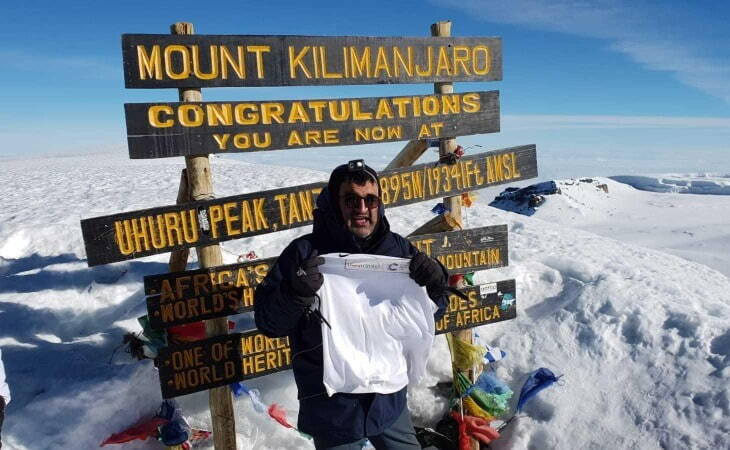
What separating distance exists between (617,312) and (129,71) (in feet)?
17.9

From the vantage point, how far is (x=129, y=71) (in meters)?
3.25

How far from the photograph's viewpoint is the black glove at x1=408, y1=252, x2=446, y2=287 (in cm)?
286

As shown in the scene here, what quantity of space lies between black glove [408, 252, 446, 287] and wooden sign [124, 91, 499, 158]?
1535 mm

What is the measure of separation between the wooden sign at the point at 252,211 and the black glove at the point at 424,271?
786 millimetres

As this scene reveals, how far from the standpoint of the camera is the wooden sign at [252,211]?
3447mm

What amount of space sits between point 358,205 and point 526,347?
368 centimetres

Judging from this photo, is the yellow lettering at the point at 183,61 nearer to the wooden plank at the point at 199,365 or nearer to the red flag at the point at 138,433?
the wooden plank at the point at 199,365

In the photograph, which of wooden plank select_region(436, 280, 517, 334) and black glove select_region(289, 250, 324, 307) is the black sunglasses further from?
wooden plank select_region(436, 280, 517, 334)

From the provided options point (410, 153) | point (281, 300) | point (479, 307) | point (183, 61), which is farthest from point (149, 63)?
point (479, 307)

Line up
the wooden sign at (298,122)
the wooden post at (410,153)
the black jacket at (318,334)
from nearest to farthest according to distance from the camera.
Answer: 1. the black jacket at (318,334)
2. the wooden sign at (298,122)
3. the wooden post at (410,153)

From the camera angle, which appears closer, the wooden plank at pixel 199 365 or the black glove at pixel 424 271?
the black glove at pixel 424 271

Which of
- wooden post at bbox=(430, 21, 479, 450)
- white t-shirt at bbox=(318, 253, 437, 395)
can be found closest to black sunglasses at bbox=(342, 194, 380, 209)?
white t-shirt at bbox=(318, 253, 437, 395)

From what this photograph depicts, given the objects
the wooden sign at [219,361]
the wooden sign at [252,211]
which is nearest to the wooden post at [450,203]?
the wooden sign at [252,211]

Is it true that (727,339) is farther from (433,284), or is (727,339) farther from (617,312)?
(433,284)
